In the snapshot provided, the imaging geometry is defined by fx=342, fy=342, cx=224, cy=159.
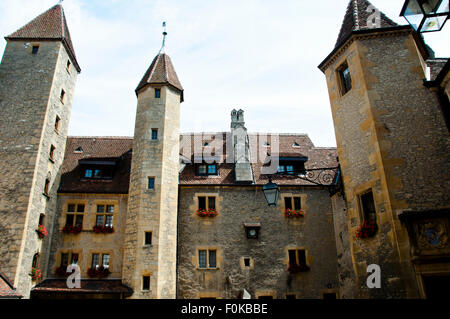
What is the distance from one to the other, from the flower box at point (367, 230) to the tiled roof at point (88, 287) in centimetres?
928

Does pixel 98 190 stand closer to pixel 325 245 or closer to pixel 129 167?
pixel 129 167

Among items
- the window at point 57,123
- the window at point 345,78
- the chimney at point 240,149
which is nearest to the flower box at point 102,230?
the window at point 57,123

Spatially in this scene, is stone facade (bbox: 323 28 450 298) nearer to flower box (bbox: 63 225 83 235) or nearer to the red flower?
the red flower

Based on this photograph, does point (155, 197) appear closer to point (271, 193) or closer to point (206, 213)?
point (206, 213)

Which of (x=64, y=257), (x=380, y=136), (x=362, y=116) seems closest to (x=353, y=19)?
(x=362, y=116)

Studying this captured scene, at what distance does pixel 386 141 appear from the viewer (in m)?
10.4

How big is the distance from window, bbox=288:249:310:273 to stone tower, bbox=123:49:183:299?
5.41 meters

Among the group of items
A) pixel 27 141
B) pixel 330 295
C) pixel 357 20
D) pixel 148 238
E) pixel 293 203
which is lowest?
pixel 330 295

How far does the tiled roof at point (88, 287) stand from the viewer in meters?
13.8

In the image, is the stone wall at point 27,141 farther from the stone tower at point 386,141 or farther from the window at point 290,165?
the stone tower at point 386,141

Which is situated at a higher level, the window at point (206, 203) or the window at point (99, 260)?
the window at point (206, 203)

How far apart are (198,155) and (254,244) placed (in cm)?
571

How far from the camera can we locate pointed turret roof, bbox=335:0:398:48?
40.6 feet

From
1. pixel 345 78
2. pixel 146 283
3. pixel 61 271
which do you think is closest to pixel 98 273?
pixel 61 271
